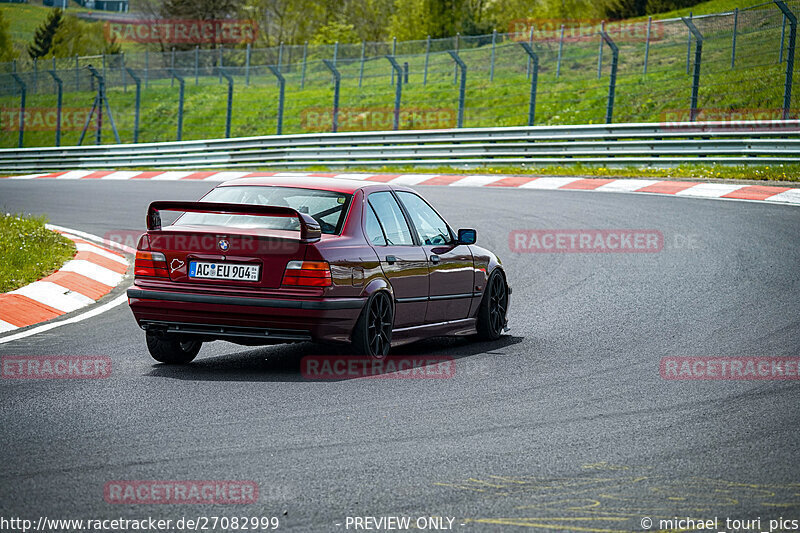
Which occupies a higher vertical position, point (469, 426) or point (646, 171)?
point (646, 171)

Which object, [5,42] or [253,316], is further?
[5,42]

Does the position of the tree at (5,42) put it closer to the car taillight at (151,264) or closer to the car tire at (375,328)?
the car taillight at (151,264)

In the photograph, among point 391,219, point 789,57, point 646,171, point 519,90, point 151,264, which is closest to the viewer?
point 151,264

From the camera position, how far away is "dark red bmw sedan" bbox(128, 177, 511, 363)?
721cm

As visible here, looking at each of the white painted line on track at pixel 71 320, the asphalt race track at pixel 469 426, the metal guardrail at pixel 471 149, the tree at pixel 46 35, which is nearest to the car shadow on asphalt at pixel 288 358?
the asphalt race track at pixel 469 426

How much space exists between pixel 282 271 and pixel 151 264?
3.14ft

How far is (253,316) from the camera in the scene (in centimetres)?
720

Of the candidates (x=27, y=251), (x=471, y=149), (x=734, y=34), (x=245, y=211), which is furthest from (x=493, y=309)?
(x=734, y=34)

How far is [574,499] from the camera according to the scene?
4.50m

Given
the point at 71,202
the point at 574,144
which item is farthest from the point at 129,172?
the point at 574,144

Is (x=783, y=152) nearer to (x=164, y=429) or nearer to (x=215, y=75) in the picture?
(x=164, y=429)

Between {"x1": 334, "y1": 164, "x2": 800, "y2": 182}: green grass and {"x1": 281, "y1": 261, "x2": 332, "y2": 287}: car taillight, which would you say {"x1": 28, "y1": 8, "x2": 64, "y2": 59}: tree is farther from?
{"x1": 281, "y1": 261, "x2": 332, "y2": 287}: car taillight

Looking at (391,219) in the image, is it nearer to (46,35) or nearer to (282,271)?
(282,271)

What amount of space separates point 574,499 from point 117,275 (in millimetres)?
8668
